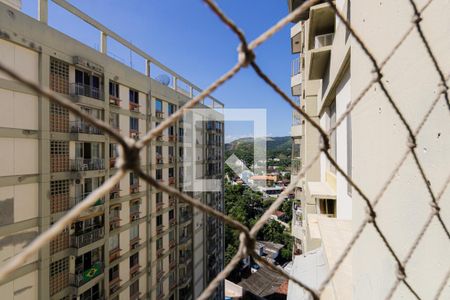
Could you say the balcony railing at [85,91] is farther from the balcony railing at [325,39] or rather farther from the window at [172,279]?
the window at [172,279]

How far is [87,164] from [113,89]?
1.81 m

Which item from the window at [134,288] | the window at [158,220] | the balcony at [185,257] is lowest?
the balcony at [185,257]

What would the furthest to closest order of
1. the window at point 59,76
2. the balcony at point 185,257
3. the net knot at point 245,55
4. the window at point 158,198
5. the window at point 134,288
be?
1. the balcony at point 185,257
2. the window at point 158,198
3. the window at point 134,288
4. the window at point 59,76
5. the net knot at point 245,55

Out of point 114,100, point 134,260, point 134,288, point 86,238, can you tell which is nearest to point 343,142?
point 86,238

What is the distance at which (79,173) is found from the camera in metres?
4.40

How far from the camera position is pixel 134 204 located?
606 cm

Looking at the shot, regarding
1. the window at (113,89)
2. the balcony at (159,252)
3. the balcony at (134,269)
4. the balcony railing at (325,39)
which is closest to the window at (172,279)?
the balcony at (159,252)

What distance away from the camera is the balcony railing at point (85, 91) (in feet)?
14.4

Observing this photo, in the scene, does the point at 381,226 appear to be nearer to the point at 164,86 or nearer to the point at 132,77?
the point at 132,77

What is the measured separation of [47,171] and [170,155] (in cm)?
391

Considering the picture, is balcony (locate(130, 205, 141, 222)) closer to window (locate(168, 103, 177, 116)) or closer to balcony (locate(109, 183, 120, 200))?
balcony (locate(109, 183, 120, 200))

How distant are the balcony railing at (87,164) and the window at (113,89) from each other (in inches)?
58.7

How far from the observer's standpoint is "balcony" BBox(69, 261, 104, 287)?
4332 millimetres

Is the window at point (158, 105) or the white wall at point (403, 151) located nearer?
the white wall at point (403, 151)
